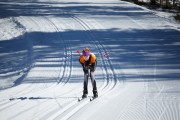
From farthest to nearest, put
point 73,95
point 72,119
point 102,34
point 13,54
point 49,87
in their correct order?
1. point 102,34
2. point 13,54
3. point 49,87
4. point 73,95
5. point 72,119

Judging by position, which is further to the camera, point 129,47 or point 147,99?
point 129,47

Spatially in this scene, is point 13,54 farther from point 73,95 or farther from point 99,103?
point 99,103

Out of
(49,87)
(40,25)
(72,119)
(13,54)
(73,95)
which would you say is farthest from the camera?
(40,25)

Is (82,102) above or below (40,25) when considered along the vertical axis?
below

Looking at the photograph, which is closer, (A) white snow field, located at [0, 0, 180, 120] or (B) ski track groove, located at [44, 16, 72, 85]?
(A) white snow field, located at [0, 0, 180, 120]

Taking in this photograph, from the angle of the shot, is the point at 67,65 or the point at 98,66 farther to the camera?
the point at 67,65

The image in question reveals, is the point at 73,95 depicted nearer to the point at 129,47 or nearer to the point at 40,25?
the point at 129,47

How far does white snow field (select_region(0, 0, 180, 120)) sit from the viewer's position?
414 inches

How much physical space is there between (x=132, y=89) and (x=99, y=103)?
8.53 feet

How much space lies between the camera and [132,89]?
44.0 feet

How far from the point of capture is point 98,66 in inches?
725

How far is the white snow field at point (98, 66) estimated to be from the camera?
1051 centimetres

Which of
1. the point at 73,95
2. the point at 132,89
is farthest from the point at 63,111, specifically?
the point at 132,89

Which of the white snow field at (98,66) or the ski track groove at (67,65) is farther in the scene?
the ski track groove at (67,65)
